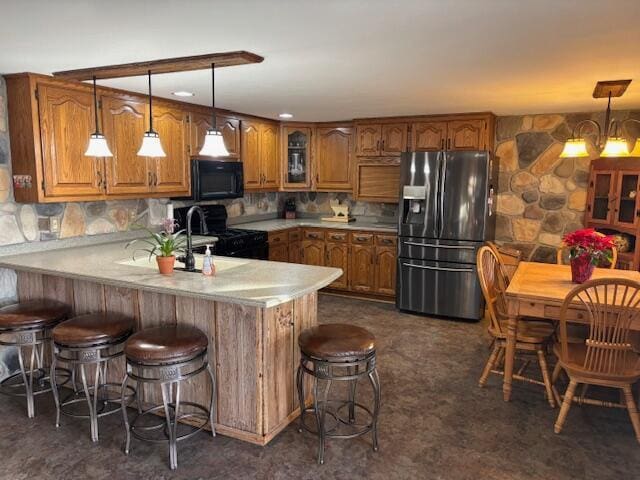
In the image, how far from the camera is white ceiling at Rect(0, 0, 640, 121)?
192cm

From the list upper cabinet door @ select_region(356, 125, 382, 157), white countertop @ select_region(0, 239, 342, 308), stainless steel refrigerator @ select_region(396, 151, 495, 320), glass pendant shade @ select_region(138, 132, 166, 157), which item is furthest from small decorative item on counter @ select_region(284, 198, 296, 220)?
glass pendant shade @ select_region(138, 132, 166, 157)

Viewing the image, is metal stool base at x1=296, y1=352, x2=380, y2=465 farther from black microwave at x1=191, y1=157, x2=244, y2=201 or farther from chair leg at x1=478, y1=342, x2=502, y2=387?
black microwave at x1=191, y1=157, x2=244, y2=201

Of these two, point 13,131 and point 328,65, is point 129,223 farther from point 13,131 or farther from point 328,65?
point 328,65

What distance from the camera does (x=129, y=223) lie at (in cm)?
427

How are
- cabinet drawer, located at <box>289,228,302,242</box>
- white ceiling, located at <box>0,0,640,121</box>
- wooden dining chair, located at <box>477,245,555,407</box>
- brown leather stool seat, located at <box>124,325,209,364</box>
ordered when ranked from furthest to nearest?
cabinet drawer, located at <box>289,228,302,242</box>
wooden dining chair, located at <box>477,245,555,407</box>
brown leather stool seat, located at <box>124,325,209,364</box>
white ceiling, located at <box>0,0,640,121</box>

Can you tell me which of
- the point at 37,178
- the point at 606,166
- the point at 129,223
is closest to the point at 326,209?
the point at 129,223

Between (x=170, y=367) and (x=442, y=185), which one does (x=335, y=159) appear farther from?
(x=170, y=367)

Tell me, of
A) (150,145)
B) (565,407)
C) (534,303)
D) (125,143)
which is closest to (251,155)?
(125,143)

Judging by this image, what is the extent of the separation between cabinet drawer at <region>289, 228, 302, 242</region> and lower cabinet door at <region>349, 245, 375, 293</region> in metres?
0.70

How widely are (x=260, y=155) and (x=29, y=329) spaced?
3240 mm

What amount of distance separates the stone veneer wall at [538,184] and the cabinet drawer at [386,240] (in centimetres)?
116

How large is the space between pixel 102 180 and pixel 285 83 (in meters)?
1.58

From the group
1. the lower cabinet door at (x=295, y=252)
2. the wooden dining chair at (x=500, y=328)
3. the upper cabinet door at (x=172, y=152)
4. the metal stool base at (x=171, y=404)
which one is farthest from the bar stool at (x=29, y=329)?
the lower cabinet door at (x=295, y=252)

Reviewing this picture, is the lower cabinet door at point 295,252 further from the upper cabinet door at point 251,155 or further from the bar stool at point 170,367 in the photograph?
the bar stool at point 170,367
